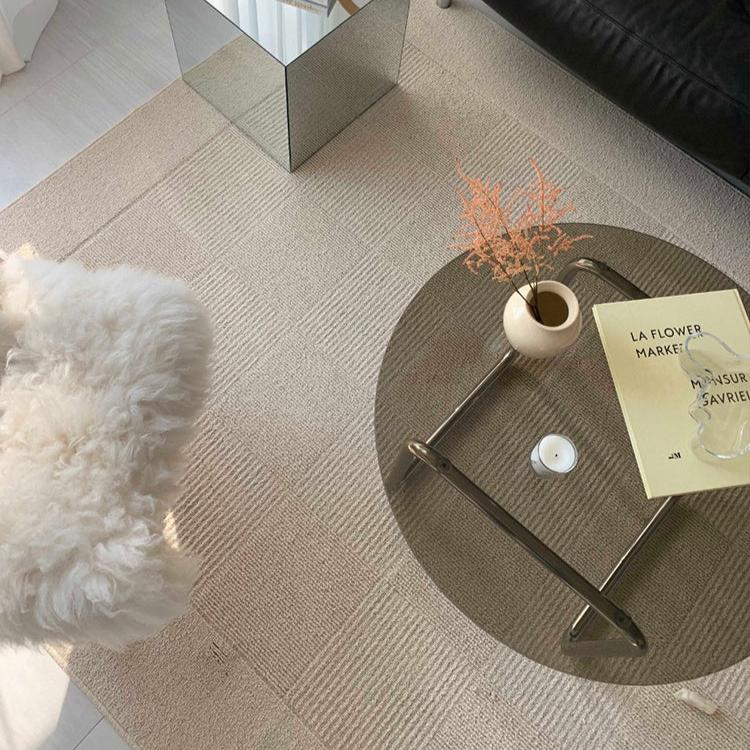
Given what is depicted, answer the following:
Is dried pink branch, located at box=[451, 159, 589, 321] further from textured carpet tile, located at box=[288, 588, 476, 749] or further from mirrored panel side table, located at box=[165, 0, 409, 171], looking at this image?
textured carpet tile, located at box=[288, 588, 476, 749]

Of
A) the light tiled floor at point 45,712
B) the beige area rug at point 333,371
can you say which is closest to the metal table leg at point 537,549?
the beige area rug at point 333,371

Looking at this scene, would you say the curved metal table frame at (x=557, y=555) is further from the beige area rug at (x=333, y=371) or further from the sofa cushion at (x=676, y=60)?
the sofa cushion at (x=676, y=60)

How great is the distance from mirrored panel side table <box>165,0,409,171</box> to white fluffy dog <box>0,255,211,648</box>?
2.02 ft

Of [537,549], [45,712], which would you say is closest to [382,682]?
[537,549]

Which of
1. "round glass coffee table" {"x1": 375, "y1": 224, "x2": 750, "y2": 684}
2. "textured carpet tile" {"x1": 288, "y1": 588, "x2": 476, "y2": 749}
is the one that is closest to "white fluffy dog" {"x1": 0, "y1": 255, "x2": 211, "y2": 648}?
"round glass coffee table" {"x1": 375, "y1": 224, "x2": 750, "y2": 684}

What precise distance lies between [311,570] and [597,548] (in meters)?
0.53

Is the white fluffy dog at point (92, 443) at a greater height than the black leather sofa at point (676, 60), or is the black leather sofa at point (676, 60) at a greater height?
the black leather sofa at point (676, 60)

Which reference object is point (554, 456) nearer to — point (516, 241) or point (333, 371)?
point (516, 241)

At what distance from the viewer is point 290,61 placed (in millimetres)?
1428

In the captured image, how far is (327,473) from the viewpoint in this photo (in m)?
1.47

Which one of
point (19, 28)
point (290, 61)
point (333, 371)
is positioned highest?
point (290, 61)

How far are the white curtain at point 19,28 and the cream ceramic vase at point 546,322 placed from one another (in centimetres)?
136

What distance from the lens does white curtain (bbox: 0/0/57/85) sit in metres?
1.73

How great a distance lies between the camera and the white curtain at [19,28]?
1.73m
